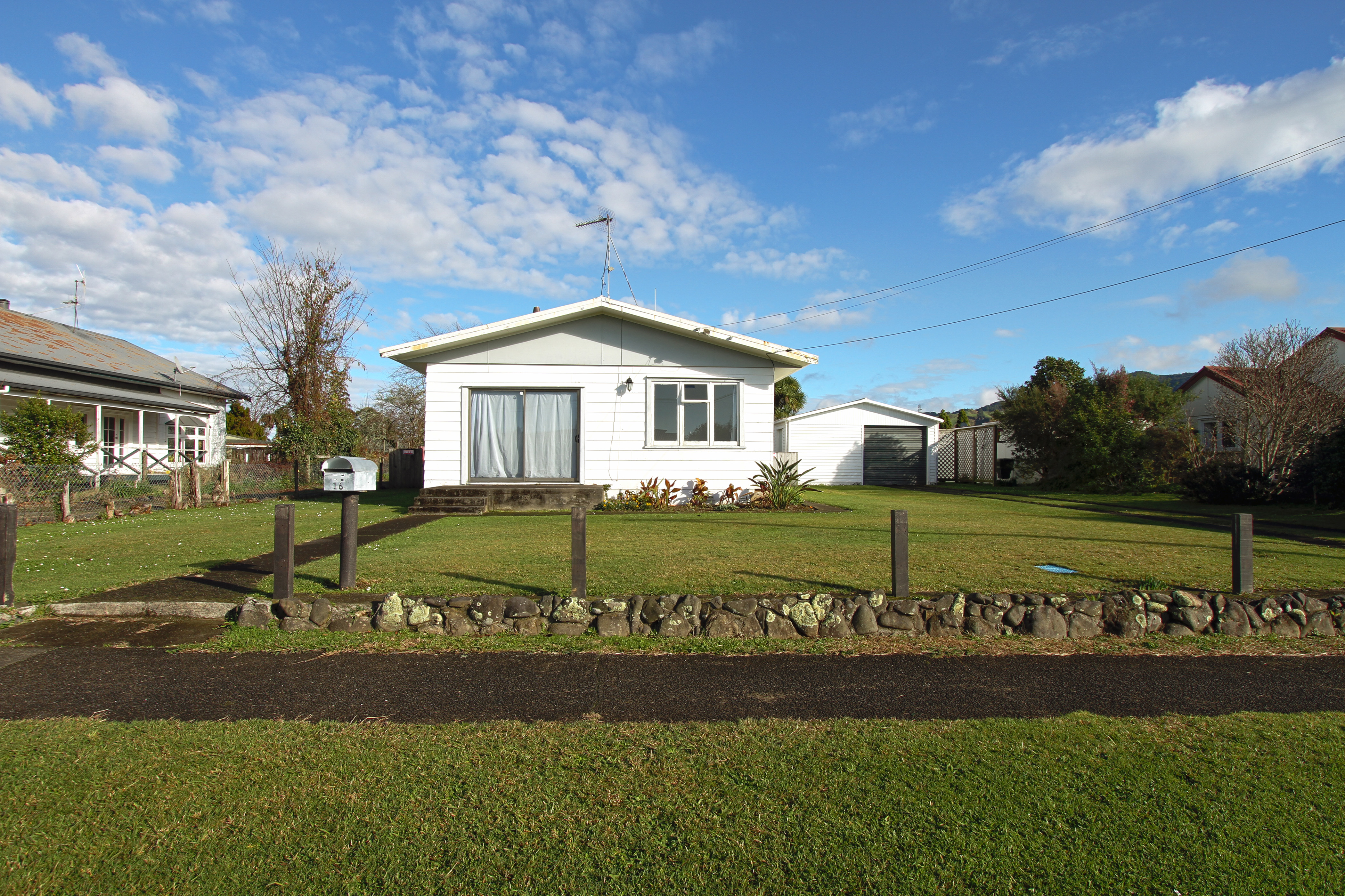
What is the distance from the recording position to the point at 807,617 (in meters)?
5.15

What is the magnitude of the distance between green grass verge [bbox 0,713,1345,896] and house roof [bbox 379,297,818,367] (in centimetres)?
1043

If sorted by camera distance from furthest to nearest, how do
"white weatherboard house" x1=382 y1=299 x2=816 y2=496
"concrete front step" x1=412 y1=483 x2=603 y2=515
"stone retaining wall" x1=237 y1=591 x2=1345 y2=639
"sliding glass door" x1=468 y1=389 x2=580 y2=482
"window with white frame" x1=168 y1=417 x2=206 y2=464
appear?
"window with white frame" x1=168 y1=417 x2=206 y2=464, "sliding glass door" x1=468 y1=389 x2=580 y2=482, "white weatherboard house" x1=382 y1=299 x2=816 y2=496, "concrete front step" x1=412 y1=483 x2=603 y2=515, "stone retaining wall" x1=237 y1=591 x2=1345 y2=639

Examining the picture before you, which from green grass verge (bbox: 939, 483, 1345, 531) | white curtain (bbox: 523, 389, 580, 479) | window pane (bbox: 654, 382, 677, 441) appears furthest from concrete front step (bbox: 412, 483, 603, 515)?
green grass verge (bbox: 939, 483, 1345, 531)

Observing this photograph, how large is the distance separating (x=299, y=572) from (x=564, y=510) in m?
6.90

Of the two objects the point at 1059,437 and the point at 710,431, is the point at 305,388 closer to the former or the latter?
the point at 710,431

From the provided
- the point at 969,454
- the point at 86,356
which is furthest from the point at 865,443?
the point at 86,356

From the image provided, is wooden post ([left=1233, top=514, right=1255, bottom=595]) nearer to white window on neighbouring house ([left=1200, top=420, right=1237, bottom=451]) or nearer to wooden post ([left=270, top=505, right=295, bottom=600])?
wooden post ([left=270, top=505, right=295, bottom=600])

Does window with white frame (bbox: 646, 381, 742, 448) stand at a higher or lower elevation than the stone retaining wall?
higher

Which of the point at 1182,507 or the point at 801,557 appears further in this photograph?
→ the point at 1182,507

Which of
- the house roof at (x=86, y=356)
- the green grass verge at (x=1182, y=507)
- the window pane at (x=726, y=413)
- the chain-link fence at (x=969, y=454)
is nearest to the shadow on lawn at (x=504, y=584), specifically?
the green grass verge at (x=1182, y=507)

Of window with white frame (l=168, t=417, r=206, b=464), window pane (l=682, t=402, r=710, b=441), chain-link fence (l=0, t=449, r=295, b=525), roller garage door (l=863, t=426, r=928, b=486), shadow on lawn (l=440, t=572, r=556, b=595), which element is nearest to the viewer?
shadow on lawn (l=440, t=572, r=556, b=595)

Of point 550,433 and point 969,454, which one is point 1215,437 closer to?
point 969,454

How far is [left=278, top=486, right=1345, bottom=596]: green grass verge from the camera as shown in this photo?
597 cm

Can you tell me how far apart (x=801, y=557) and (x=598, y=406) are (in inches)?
294
